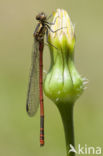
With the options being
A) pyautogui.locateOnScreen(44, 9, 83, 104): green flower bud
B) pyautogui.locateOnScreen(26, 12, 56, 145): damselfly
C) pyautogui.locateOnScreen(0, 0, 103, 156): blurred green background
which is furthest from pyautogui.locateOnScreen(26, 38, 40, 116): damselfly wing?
pyautogui.locateOnScreen(0, 0, 103, 156): blurred green background

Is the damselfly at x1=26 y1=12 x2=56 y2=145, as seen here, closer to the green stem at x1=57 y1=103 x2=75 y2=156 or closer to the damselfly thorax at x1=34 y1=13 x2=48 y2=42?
the damselfly thorax at x1=34 y1=13 x2=48 y2=42

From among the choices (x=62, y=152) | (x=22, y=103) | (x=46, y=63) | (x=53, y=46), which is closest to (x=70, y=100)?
(x=53, y=46)

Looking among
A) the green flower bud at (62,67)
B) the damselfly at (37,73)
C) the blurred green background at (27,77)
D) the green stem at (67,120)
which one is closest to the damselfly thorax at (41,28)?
the damselfly at (37,73)

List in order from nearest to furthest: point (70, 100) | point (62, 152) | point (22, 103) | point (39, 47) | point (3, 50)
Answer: point (70, 100), point (39, 47), point (62, 152), point (22, 103), point (3, 50)

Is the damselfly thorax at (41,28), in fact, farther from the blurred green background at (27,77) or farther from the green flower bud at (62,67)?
the blurred green background at (27,77)

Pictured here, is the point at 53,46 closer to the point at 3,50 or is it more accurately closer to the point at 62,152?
the point at 62,152

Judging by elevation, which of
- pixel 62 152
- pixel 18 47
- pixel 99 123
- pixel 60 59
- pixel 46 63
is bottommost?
pixel 62 152
